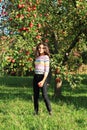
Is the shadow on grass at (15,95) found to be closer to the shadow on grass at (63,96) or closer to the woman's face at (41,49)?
the shadow on grass at (63,96)

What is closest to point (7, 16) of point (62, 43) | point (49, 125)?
point (62, 43)

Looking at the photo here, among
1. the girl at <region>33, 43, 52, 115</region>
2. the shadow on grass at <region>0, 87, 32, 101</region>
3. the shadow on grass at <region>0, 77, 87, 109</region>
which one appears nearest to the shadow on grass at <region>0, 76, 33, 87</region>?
the shadow on grass at <region>0, 77, 87, 109</region>

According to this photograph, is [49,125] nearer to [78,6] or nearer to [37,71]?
[37,71]

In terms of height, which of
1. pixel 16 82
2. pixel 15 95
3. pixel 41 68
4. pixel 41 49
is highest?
pixel 41 49

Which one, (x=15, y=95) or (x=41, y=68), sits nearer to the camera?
(x=41, y=68)

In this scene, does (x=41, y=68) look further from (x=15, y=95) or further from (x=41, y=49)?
(x=15, y=95)

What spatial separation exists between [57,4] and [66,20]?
0.70 metres

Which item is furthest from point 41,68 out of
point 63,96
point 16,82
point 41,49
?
point 16,82

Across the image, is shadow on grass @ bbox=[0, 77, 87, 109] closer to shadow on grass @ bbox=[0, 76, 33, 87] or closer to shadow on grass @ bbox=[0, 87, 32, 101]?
shadow on grass @ bbox=[0, 87, 32, 101]

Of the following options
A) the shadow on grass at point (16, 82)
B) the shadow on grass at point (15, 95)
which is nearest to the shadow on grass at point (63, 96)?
the shadow on grass at point (15, 95)

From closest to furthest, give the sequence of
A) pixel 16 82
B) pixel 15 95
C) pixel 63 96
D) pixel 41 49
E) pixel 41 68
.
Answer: pixel 41 68
pixel 41 49
pixel 63 96
pixel 15 95
pixel 16 82

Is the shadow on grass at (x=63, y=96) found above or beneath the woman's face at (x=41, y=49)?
beneath

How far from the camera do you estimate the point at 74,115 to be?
1019cm

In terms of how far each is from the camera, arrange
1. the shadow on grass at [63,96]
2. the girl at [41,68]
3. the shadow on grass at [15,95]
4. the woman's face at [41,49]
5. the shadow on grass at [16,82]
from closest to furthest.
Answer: the girl at [41,68], the woman's face at [41,49], the shadow on grass at [63,96], the shadow on grass at [15,95], the shadow on grass at [16,82]
